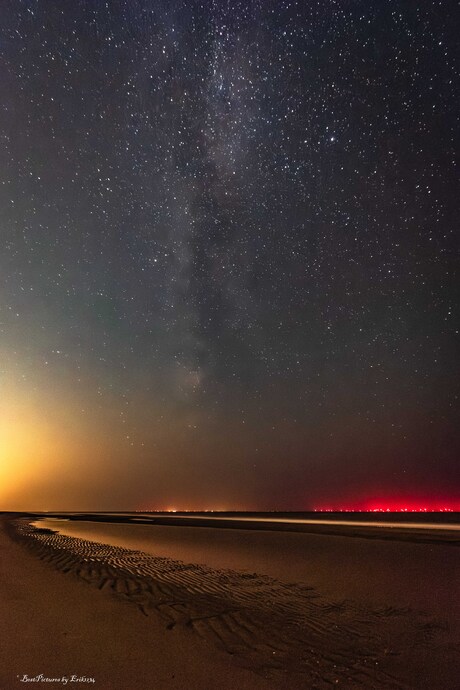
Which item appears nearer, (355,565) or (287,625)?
(287,625)

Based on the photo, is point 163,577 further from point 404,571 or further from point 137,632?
point 404,571

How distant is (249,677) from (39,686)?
1618 millimetres

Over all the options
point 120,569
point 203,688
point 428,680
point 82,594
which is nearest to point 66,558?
point 120,569

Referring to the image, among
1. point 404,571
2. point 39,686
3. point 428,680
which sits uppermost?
point 404,571

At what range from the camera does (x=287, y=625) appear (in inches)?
178

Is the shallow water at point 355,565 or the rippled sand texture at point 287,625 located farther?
the shallow water at point 355,565

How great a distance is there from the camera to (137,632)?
4.22 metres

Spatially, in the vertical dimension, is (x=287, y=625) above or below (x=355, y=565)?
below

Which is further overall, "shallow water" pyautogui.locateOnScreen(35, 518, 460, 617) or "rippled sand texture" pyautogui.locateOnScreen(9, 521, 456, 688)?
"shallow water" pyautogui.locateOnScreen(35, 518, 460, 617)

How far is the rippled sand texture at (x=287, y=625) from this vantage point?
342 centimetres

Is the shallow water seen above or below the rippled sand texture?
above

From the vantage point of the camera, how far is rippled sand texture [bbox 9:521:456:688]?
3.42 m

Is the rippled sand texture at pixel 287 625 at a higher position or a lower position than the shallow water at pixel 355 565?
lower

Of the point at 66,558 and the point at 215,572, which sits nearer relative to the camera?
the point at 215,572
